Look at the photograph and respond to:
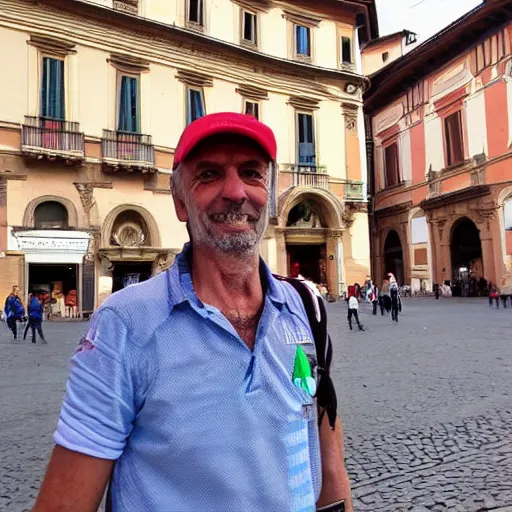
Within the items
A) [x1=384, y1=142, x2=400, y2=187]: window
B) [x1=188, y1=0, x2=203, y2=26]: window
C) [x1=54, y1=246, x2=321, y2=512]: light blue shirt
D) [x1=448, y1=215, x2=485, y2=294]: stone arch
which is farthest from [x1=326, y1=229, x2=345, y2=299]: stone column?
[x1=54, y1=246, x2=321, y2=512]: light blue shirt

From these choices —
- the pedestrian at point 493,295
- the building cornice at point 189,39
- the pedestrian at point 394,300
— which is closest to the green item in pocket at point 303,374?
the pedestrian at point 394,300

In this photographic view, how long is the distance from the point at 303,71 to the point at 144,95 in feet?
25.3

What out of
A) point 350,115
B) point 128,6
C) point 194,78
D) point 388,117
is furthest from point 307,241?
point 388,117

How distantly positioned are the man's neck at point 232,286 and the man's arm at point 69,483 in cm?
46

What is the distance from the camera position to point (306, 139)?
76.5 feet

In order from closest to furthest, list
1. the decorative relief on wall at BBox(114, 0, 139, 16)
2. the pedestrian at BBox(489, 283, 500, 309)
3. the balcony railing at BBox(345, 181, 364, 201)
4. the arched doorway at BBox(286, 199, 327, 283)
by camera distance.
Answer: the decorative relief on wall at BBox(114, 0, 139, 16) < the pedestrian at BBox(489, 283, 500, 309) < the arched doorway at BBox(286, 199, 327, 283) < the balcony railing at BBox(345, 181, 364, 201)

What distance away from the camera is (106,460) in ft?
3.75

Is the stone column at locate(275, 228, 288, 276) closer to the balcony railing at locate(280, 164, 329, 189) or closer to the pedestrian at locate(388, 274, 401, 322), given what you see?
the balcony railing at locate(280, 164, 329, 189)

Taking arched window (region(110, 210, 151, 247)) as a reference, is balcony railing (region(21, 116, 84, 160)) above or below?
above

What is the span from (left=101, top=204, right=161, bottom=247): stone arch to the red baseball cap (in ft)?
58.0

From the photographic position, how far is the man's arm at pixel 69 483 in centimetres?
112

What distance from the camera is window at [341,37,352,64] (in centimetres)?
2445

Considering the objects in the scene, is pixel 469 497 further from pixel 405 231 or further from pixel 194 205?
pixel 405 231

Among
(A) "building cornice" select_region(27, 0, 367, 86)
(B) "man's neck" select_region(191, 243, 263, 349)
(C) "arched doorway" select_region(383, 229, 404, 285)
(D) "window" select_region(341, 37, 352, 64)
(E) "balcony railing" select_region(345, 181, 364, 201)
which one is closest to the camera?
(B) "man's neck" select_region(191, 243, 263, 349)
